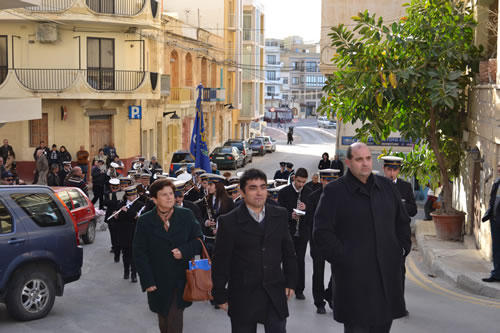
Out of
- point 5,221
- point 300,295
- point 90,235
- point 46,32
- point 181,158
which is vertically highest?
point 46,32

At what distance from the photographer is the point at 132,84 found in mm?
35188

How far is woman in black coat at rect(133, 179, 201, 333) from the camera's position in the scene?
7.62 m

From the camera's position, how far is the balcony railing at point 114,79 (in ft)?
113

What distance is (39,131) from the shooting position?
3397cm

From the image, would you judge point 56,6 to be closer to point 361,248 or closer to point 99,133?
point 99,133

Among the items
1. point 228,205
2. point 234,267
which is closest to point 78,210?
point 228,205

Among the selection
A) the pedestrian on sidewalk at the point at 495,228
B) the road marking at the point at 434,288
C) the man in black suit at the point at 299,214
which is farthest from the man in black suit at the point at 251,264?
the pedestrian on sidewalk at the point at 495,228

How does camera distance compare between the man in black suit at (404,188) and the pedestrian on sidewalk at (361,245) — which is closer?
the pedestrian on sidewalk at (361,245)

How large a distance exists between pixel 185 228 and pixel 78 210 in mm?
9832

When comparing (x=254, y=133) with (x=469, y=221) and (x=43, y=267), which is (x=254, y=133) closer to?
(x=469, y=221)

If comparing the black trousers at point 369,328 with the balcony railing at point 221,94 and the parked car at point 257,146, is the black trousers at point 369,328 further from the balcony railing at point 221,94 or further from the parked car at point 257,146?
the parked car at point 257,146

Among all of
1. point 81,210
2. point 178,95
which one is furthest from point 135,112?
point 81,210

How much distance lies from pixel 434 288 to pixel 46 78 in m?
24.4

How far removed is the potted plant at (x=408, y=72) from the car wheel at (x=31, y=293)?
825cm
